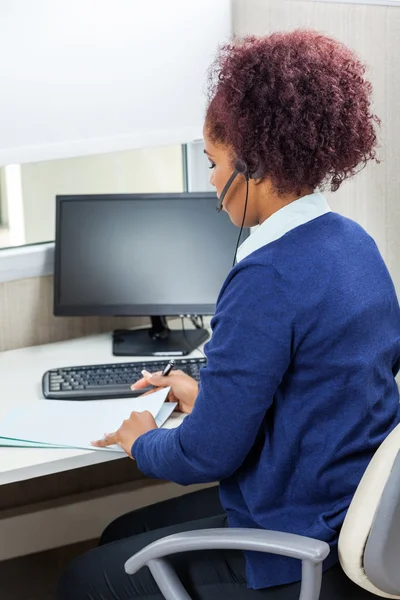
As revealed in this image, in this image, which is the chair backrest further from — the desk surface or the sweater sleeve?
the desk surface

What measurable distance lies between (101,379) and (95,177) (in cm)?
87

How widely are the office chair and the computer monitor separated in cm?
91

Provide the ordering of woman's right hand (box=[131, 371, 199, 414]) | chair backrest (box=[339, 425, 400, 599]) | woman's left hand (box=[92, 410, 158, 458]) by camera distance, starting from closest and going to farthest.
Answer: chair backrest (box=[339, 425, 400, 599]), woman's left hand (box=[92, 410, 158, 458]), woman's right hand (box=[131, 371, 199, 414])

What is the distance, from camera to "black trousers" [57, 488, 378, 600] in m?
1.33

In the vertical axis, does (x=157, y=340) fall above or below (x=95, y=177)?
below

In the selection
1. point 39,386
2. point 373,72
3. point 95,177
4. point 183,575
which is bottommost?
point 183,575

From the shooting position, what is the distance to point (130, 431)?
5.03 feet

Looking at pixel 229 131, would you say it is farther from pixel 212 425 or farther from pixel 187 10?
pixel 187 10

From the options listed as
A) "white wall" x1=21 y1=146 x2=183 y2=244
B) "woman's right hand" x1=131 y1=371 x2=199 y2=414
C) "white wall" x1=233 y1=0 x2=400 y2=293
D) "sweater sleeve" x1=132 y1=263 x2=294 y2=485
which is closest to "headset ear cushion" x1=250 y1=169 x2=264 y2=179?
"sweater sleeve" x1=132 y1=263 x2=294 y2=485

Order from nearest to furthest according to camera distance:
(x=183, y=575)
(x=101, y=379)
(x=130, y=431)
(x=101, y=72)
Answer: (x=183, y=575) < (x=130, y=431) < (x=101, y=379) < (x=101, y=72)

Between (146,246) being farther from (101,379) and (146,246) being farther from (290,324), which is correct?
(290,324)

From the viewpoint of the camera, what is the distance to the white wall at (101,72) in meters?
1.97

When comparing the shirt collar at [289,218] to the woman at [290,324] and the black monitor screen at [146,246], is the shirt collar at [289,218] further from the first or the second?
the black monitor screen at [146,246]

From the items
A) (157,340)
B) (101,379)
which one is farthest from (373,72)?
(101,379)
